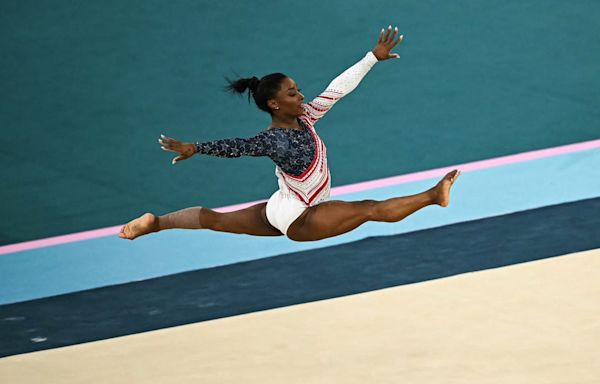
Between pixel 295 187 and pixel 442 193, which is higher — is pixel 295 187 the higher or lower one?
the higher one

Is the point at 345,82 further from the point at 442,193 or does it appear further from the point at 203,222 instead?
the point at 203,222

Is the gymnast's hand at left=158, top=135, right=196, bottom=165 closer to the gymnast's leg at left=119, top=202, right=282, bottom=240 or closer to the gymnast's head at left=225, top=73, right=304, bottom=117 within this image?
the gymnast's head at left=225, top=73, right=304, bottom=117

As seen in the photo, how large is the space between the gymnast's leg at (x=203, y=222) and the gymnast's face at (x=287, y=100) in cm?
56

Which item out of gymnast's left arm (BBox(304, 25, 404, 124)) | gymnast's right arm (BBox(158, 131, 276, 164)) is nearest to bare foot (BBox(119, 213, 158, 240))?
gymnast's right arm (BBox(158, 131, 276, 164))

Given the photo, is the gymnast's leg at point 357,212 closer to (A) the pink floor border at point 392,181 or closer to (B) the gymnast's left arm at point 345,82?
(B) the gymnast's left arm at point 345,82

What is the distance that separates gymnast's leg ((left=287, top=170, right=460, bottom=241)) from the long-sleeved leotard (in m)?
0.23

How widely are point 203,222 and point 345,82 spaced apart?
100cm

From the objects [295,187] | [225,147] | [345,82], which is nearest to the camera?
[225,147]

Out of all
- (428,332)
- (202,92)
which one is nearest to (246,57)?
(202,92)

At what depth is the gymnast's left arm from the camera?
19.4 feet

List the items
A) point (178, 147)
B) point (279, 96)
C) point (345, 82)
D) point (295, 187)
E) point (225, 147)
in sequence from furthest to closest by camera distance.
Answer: point (345, 82), point (295, 187), point (279, 96), point (225, 147), point (178, 147)

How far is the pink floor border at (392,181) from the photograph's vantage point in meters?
8.85

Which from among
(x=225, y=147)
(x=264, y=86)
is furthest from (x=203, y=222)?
(x=264, y=86)

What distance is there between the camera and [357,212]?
564 cm
